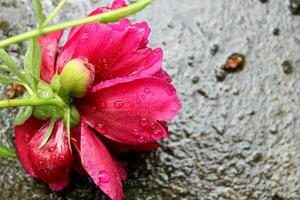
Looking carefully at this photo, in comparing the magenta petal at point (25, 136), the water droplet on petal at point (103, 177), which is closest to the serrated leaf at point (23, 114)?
the magenta petal at point (25, 136)

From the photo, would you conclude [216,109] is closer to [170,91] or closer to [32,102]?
[170,91]

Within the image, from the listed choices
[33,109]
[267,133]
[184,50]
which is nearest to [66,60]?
[33,109]

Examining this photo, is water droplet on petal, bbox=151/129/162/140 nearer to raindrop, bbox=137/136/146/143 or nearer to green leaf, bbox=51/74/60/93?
raindrop, bbox=137/136/146/143

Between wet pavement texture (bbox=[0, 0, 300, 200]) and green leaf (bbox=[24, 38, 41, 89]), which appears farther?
wet pavement texture (bbox=[0, 0, 300, 200])

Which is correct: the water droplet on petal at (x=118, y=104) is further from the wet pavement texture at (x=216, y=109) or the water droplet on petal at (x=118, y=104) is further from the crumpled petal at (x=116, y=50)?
the wet pavement texture at (x=216, y=109)

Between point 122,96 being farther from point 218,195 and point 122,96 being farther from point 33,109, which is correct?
point 218,195

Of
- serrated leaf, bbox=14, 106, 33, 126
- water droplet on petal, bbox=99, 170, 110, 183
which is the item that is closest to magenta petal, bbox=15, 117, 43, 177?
serrated leaf, bbox=14, 106, 33, 126

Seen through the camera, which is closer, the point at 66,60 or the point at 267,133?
the point at 66,60
